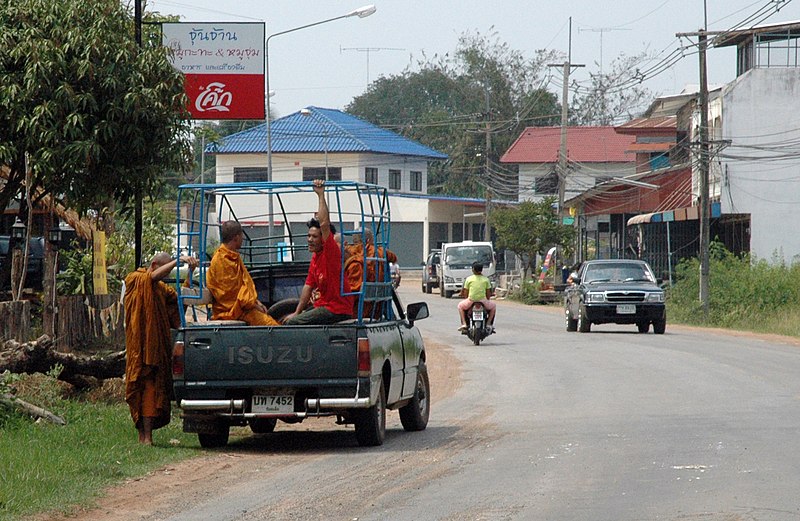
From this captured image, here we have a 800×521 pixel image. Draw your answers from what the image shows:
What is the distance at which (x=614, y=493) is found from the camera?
28.0 ft

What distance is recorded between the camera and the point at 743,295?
36406 mm

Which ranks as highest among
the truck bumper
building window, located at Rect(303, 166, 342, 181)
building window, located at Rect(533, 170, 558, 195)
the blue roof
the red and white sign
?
the blue roof

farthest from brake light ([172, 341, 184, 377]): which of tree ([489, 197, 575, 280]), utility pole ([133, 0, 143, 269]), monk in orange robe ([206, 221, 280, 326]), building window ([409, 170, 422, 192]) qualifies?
building window ([409, 170, 422, 192])

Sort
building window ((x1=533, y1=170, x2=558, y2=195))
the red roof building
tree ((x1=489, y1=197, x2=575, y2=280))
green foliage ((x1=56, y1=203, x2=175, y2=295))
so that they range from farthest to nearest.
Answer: building window ((x1=533, y1=170, x2=558, y2=195)) < the red roof building < tree ((x1=489, y1=197, x2=575, y2=280)) < green foliage ((x1=56, y1=203, x2=175, y2=295))

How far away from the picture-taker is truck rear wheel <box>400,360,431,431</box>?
41.6 feet

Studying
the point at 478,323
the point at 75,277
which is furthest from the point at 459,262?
the point at 75,277

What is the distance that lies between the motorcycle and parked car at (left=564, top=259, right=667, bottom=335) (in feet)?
11.1

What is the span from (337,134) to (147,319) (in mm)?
63965

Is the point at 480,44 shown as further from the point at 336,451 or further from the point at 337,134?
the point at 336,451

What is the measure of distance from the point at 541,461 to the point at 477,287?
15.8m

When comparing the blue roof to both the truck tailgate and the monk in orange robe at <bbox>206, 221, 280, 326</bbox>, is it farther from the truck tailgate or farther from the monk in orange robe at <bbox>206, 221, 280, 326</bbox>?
the truck tailgate

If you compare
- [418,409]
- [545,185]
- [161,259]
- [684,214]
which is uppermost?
[545,185]

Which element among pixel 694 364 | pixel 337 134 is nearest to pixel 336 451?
pixel 694 364

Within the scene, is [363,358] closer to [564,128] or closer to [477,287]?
[477,287]
